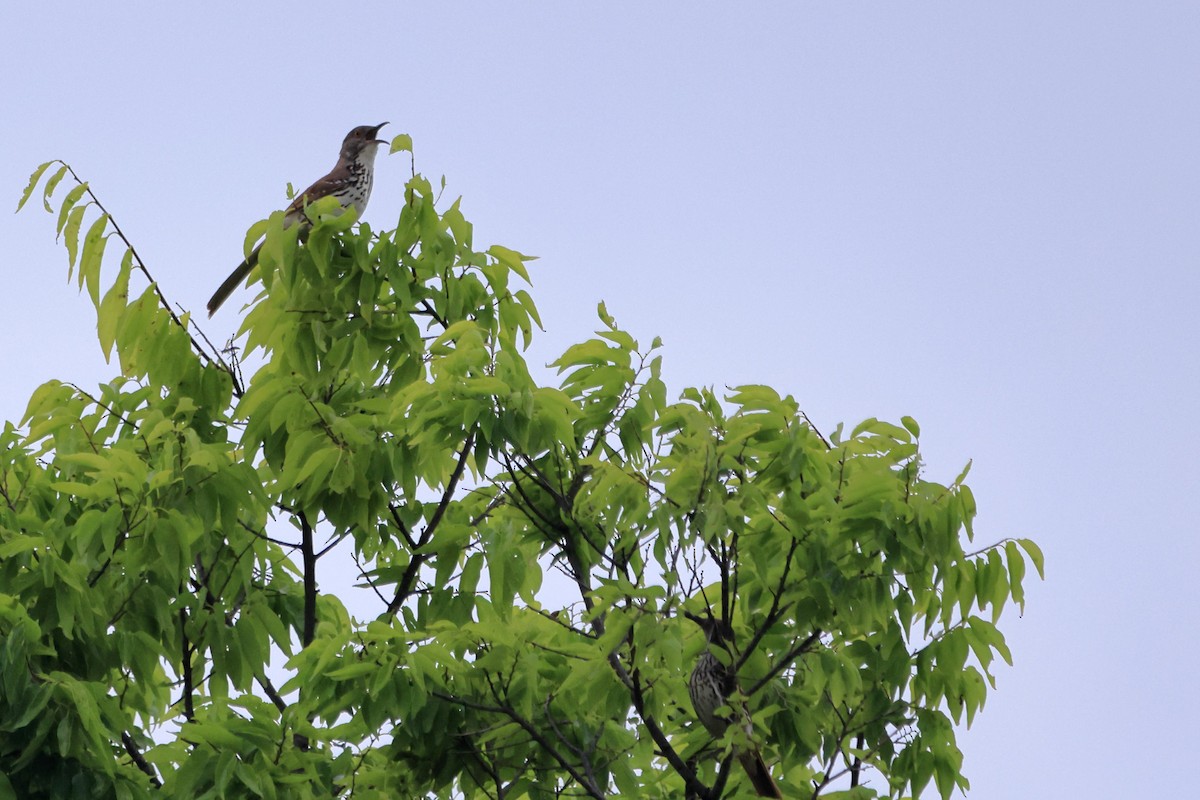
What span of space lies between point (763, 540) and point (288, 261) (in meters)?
2.74

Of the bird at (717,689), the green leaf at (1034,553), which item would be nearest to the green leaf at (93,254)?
the bird at (717,689)

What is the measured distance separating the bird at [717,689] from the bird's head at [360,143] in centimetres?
496

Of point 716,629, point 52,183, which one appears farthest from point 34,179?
point 716,629

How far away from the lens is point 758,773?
6.54m

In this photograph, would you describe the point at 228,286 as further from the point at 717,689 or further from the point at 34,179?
the point at 717,689

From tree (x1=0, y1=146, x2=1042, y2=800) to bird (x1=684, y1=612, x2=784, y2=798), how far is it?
0.10 meters

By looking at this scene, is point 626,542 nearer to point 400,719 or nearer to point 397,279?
point 400,719

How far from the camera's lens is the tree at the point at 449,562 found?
20.4 ft

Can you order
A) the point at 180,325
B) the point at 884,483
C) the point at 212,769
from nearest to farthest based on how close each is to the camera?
the point at 884,483 → the point at 212,769 → the point at 180,325

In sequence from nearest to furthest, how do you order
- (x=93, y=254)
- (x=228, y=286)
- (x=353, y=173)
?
(x=93, y=254) → (x=228, y=286) → (x=353, y=173)

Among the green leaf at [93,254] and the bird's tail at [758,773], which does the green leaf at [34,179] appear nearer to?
the green leaf at [93,254]

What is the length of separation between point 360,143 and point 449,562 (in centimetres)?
377

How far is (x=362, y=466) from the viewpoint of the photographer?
734 cm

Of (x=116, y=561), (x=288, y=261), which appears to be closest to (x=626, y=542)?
(x=288, y=261)
